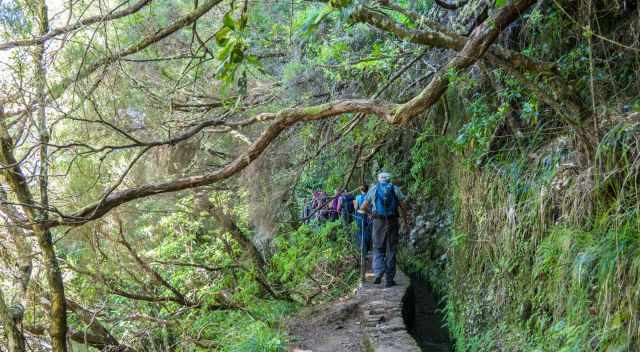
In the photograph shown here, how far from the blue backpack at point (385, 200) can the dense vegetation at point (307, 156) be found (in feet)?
2.73

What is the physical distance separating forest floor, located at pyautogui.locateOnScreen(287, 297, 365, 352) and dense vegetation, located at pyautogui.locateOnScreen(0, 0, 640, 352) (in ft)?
0.90

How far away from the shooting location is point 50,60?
4.65 m

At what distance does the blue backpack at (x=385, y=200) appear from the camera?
8234 mm

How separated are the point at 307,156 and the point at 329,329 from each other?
270 centimetres

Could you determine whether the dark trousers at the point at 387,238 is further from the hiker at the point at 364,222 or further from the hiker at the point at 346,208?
the hiker at the point at 346,208

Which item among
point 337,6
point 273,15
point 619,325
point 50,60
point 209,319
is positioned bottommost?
point 209,319

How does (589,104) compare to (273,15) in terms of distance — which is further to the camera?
(273,15)

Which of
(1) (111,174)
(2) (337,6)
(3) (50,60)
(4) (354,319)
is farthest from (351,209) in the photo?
(2) (337,6)

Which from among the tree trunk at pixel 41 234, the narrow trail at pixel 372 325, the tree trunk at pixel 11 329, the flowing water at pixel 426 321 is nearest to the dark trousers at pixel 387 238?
the narrow trail at pixel 372 325

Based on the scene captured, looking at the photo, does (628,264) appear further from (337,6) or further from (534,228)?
(337,6)

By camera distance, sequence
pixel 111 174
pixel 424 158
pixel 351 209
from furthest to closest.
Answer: pixel 351 209 → pixel 424 158 → pixel 111 174

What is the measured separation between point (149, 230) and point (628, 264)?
941 centimetres

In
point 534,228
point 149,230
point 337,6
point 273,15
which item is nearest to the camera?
point 337,6

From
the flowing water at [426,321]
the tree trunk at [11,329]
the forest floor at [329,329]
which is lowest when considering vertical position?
the flowing water at [426,321]
